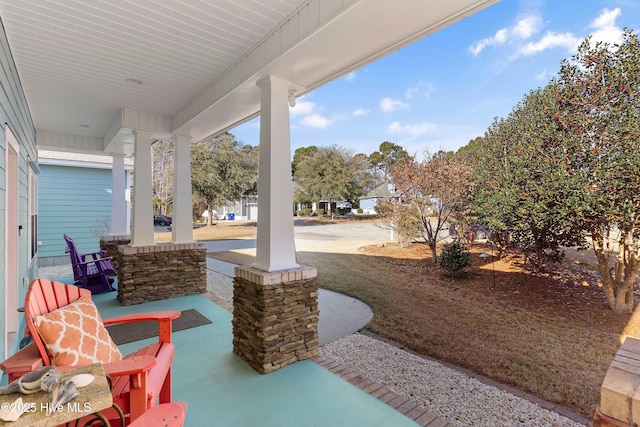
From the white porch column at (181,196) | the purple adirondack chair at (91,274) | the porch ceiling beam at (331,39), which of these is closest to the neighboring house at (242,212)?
the purple adirondack chair at (91,274)

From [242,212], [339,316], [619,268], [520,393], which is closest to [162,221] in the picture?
[242,212]

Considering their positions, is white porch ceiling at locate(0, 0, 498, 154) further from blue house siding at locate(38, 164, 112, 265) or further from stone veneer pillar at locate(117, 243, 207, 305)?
blue house siding at locate(38, 164, 112, 265)

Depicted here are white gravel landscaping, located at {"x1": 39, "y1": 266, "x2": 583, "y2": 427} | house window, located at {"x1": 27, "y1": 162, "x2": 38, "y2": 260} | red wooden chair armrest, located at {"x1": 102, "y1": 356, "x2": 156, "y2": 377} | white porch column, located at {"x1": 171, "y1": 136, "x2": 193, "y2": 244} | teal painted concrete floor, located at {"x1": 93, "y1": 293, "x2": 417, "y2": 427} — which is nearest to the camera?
red wooden chair armrest, located at {"x1": 102, "y1": 356, "x2": 156, "y2": 377}

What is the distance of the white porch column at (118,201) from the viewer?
7051 mm

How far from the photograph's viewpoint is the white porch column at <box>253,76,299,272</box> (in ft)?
9.36

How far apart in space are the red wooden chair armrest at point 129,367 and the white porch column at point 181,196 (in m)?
3.83

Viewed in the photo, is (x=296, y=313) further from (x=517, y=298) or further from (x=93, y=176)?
(x=93, y=176)

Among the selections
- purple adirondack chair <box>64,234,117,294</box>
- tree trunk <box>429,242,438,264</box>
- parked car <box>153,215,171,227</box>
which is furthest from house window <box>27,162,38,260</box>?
parked car <box>153,215,171,227</box>

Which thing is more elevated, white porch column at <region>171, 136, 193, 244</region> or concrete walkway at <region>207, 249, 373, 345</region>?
white porch column at <region>171, 136, 193, 244</region>

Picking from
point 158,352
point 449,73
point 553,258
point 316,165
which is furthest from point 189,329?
point 316,165

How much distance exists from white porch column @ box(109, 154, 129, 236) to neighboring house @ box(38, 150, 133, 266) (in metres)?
1.67

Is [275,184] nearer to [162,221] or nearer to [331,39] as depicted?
[331,39]

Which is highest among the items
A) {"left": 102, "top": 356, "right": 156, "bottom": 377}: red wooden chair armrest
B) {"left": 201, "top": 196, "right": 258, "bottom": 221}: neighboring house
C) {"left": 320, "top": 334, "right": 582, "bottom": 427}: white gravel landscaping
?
{"left": 201, "top": 196, "right": 258, "bottom": 221}: neighboring house

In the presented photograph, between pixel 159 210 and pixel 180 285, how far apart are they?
19784mm
